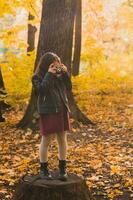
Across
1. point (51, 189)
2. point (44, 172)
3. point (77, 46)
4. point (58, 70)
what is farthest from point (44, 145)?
point (77, 46)

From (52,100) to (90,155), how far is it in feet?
11.3

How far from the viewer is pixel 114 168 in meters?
7.86

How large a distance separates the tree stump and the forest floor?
747mm

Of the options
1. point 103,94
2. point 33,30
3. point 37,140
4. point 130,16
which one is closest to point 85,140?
point 37,140

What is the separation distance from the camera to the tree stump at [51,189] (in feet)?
18.6

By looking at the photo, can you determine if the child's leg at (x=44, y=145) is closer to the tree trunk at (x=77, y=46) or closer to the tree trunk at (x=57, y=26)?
the tree trunk at (x=57, y=26)

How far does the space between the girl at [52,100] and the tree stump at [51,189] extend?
0.46ft

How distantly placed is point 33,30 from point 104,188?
556 inches

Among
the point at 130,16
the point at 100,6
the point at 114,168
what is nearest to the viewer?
the point at 114,168

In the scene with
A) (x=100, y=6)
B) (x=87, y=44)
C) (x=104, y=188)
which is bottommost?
(x=104, y=188)

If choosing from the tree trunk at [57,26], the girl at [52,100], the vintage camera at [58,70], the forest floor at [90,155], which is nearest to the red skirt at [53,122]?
the girl at [52,100]

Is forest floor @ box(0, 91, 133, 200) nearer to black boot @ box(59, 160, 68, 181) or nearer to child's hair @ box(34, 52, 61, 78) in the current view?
black boot @ box(59, 160, 68, 181)

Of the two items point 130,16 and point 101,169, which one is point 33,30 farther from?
point 101,169

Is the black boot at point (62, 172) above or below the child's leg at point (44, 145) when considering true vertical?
below
